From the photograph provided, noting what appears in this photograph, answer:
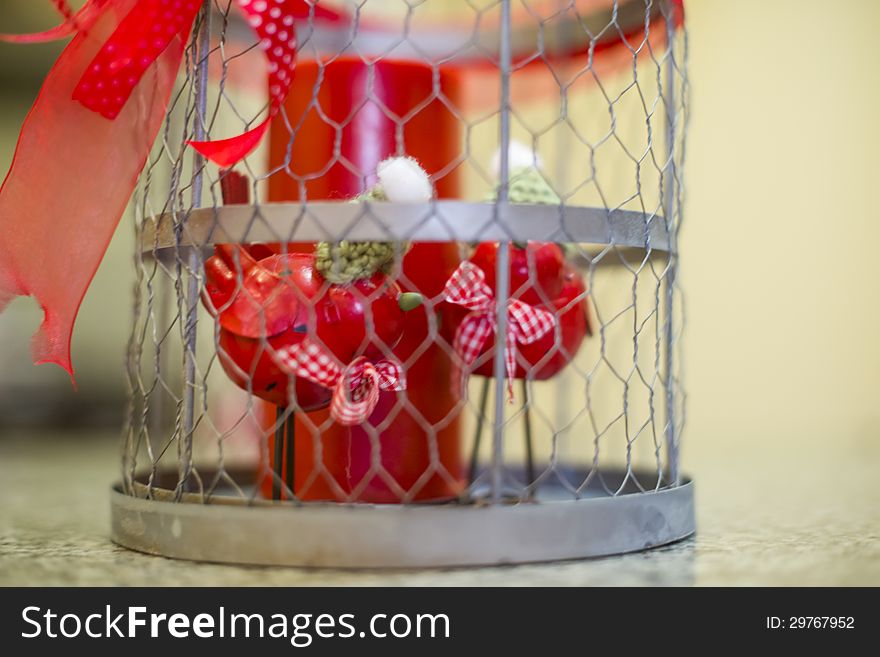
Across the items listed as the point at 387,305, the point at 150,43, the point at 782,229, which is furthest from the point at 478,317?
the point at 782,229

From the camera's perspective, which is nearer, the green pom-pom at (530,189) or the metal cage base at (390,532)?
the metal cage base at (390,532)

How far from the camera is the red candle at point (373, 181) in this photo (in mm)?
505

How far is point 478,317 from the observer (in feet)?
1.52

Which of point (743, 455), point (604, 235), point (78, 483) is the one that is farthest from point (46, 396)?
point (604, 235)

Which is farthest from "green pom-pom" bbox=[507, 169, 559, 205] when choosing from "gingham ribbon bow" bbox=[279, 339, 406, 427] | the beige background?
the beige background

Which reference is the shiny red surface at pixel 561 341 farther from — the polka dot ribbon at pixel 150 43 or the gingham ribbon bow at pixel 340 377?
the polka dot ribbon at pixel 150 43

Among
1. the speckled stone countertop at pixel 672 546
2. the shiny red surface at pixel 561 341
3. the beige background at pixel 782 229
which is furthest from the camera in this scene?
the beige background at pixel 782 229

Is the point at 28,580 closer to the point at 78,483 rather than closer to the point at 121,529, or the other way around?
the point at 121,529

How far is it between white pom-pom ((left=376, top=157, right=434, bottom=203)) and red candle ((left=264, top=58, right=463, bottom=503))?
0.28ft

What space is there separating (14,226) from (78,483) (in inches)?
14.6

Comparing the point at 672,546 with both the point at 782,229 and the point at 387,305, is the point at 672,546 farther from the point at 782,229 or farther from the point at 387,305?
the point at 782,229

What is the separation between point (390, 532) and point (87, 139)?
0.79ft

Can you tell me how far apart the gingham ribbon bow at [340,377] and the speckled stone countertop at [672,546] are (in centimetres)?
7

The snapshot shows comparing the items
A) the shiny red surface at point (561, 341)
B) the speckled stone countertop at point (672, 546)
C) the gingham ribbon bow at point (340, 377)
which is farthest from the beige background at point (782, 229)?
the gingham ribbon bow at point (340, 377)
